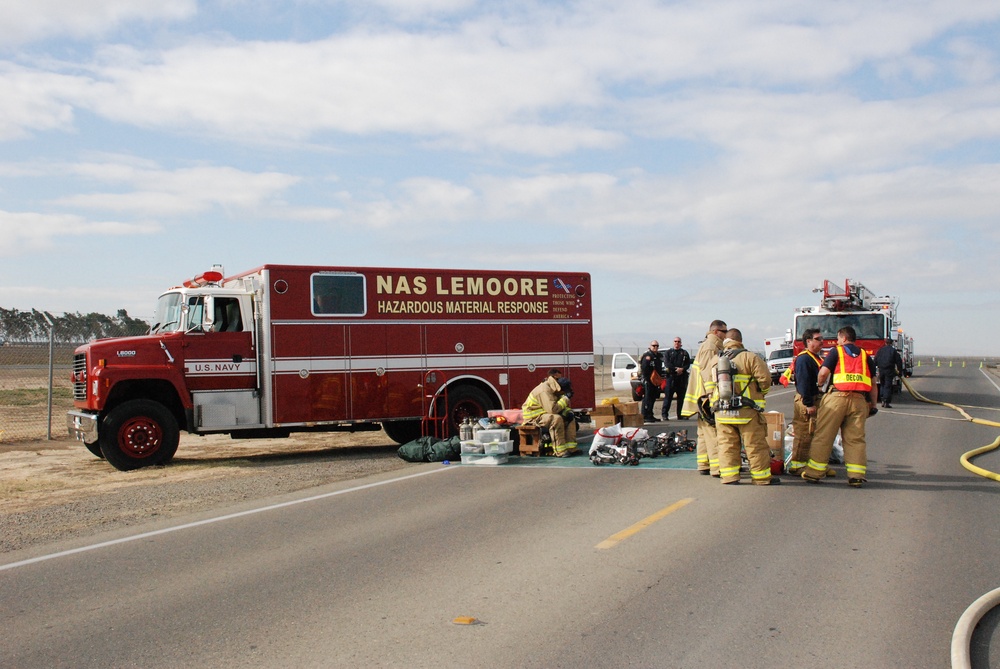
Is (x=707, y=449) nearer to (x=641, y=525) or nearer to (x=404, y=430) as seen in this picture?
(x=641, y=525)

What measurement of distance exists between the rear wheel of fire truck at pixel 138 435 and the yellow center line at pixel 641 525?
809cm

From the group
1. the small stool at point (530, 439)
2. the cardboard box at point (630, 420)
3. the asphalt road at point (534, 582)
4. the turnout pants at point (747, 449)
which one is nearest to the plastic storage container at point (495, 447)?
the small stool at point (530, 439)

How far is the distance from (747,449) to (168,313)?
9.55 meters

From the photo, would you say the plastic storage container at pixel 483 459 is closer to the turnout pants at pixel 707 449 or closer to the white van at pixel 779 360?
the turnout pants at pixel 707 449

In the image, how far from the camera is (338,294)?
50.2 feet

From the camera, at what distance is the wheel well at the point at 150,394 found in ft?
45.3

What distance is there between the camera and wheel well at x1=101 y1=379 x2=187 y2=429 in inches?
543

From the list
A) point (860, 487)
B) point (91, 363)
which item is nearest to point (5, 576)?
point (91, 363)

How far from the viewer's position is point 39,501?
10922 mm

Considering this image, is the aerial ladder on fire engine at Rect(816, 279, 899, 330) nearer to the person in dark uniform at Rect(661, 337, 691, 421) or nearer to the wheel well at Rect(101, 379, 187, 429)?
the person in dark uniform at Rect(661, 337, 691, 421)

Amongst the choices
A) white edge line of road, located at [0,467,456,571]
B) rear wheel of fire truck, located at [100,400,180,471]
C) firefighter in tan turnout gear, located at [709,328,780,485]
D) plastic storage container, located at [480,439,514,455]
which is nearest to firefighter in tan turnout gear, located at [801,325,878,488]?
firefighter in tan turnout gear, located at [709,328,780,485]

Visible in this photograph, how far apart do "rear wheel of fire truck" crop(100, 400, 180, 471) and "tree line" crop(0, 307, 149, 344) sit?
5.36 m

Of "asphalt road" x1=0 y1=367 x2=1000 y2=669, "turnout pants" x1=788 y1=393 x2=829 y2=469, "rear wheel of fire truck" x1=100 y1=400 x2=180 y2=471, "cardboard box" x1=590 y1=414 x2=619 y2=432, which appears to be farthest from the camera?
"cardboard box" x1=590 y1=414 x2=619 y2=432

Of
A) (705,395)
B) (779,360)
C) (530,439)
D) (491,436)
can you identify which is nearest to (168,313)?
(491,436)
